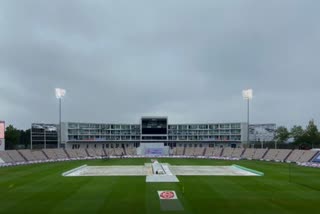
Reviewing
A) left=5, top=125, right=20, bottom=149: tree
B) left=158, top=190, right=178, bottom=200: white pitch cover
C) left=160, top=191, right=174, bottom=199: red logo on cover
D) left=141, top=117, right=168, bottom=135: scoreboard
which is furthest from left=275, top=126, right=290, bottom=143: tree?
left=160, top=191, right=174, bottom=199: red logo on cover

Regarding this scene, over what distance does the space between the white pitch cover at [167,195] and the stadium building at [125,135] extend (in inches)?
3939

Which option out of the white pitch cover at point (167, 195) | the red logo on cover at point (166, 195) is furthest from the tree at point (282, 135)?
the red logo on cover at point (166, 195)

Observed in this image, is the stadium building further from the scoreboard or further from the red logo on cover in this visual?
the red logo on cover

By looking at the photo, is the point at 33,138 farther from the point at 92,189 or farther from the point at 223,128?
the point at 92,189

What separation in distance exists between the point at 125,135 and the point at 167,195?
109m

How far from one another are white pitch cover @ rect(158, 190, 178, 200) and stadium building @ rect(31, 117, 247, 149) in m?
100

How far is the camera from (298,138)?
114062mm

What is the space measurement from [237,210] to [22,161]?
191ft

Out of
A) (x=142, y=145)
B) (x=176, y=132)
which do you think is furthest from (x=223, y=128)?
(x=142, y=145)

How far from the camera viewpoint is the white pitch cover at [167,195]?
84.6 ft

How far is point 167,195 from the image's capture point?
27.0 metres

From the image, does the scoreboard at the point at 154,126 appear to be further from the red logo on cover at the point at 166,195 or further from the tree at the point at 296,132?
the red logo on cover at the point at 166,195

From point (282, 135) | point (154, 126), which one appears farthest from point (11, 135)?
point (282, 135)

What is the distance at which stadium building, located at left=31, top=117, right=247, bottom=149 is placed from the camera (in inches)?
5025
